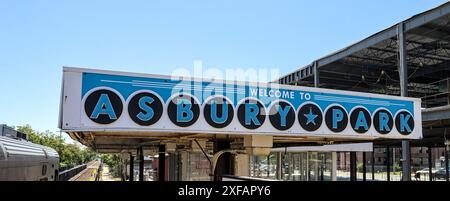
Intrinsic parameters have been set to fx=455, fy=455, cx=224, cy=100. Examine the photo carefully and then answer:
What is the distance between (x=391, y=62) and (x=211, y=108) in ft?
85.0

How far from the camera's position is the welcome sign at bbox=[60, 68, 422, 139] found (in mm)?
8008

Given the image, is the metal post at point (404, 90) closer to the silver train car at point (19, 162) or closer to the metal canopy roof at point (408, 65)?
the metal canopy roof at point (408, 65)

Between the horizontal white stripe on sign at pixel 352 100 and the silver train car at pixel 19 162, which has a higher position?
the horizontal white stripe on sign at pixel 352 100

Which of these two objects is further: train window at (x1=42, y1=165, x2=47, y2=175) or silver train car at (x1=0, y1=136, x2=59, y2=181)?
train window at (x1=42, y1=165, x2=47, y2=175)

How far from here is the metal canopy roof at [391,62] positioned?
2369 centimetres

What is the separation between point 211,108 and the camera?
348 inches

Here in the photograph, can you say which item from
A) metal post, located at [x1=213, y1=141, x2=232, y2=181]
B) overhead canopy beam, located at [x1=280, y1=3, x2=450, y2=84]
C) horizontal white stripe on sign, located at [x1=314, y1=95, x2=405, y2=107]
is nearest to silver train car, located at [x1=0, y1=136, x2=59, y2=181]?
metal post, located at [x1=213, y1=141, x2=232, y2=181]

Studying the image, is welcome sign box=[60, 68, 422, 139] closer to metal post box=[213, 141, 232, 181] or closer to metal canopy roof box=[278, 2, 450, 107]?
metal post box=[213, 141, 232, 181]

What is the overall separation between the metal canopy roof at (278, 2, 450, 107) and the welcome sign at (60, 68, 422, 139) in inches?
523

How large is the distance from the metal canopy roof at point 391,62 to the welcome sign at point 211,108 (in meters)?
13.3

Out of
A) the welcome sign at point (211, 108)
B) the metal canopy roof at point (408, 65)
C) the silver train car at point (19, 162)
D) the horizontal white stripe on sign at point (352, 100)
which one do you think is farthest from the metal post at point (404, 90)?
the silver train car at point (19, 162)

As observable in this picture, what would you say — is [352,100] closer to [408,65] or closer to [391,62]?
[391,62]

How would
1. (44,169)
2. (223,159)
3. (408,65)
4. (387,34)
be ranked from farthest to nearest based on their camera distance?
1. (408,65)
2. (387,34)
3. (44,169)
4. (223,159)

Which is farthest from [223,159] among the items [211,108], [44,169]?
[44,169]
